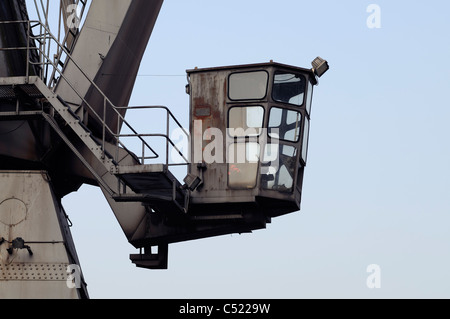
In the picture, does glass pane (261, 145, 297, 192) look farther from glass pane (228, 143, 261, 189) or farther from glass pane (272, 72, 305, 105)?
glass pane (272, 72, 305, 105)

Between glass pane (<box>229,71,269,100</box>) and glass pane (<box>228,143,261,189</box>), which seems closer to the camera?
glass pane (<box>228,143,261,189</box>)

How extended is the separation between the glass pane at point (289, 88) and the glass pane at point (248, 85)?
10.4 inches

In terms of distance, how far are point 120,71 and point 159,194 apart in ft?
10.8

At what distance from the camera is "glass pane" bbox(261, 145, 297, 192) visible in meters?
26.3

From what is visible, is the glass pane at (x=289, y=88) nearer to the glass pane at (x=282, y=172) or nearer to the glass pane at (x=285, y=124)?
the glass pane at (x=285, y=124)

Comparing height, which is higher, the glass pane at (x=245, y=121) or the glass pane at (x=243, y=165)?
the glass pane at (x=245, y=121)

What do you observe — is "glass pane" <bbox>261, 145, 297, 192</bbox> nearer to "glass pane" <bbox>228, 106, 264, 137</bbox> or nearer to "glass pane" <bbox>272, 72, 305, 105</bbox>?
"glass pane" <bbox>228, 106, 264, 137</bbox>

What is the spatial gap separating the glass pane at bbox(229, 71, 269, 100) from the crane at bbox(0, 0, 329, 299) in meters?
0.02

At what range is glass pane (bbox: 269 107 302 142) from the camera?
2644cm

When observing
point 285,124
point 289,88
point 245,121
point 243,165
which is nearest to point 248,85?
point 245,121

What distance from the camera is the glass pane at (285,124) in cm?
2644

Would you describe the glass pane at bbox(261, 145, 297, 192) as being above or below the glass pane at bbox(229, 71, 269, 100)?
below

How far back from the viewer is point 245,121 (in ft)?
86.9

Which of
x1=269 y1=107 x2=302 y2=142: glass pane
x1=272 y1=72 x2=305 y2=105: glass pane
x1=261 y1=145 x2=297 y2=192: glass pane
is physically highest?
x1=272 y1=72 x2=305 y2=105: glass pane
